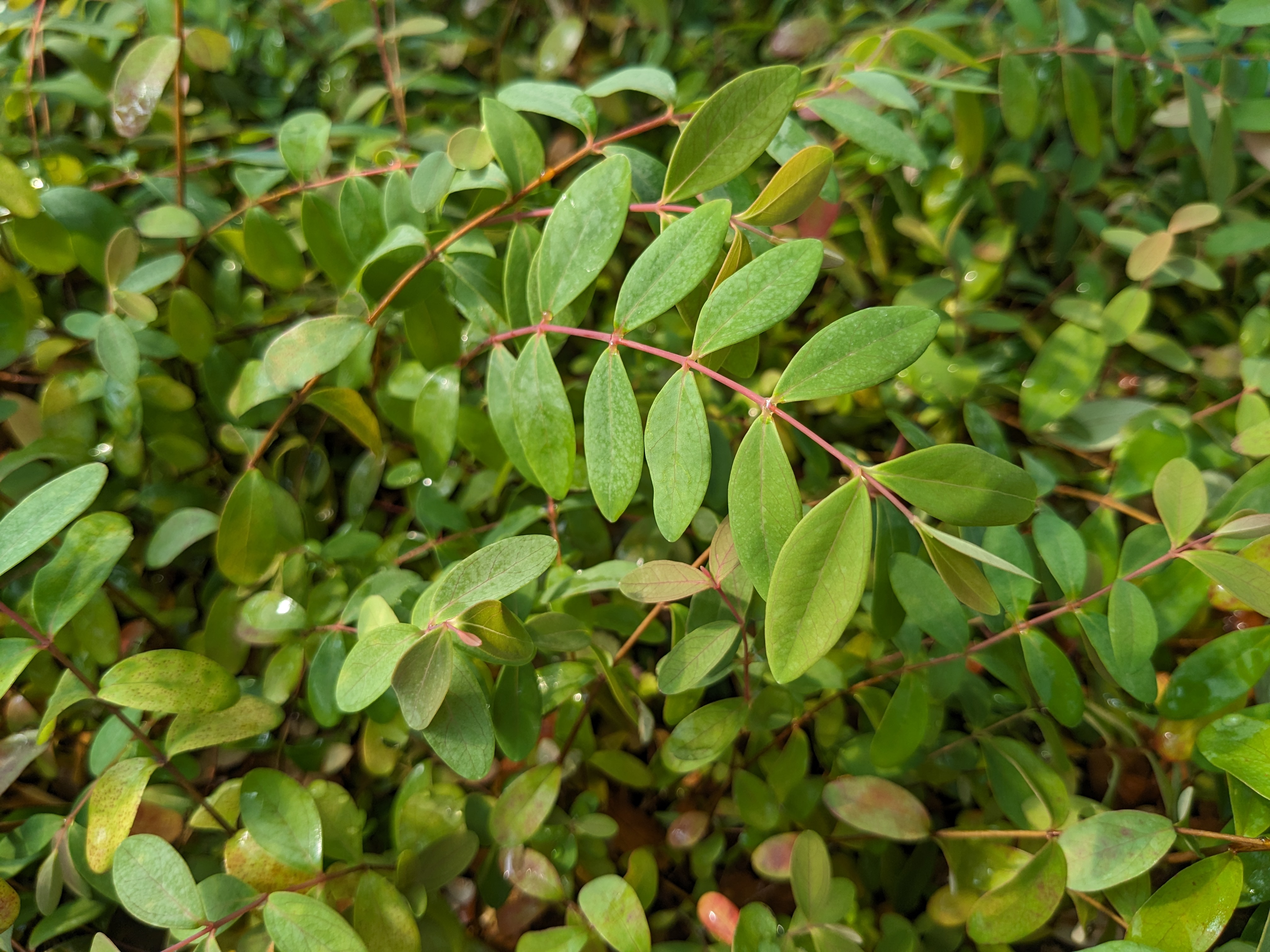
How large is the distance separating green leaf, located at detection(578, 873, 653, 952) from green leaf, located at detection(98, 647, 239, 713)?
419mm

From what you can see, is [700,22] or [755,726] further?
[700,22]

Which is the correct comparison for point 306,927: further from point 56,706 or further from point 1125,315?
point 1125,315

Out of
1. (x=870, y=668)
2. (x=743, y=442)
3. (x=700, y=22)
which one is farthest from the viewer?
(x=700, y=22)

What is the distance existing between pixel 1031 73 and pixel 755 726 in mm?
1046

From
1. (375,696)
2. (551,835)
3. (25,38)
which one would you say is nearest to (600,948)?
(551,835)

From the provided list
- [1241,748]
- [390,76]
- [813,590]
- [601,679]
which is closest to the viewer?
[813,590]

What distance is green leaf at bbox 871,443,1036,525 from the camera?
2.05 feet

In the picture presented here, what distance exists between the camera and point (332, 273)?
102 cm

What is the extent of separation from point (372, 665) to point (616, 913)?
355 mm

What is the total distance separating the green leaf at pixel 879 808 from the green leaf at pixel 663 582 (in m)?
0.31

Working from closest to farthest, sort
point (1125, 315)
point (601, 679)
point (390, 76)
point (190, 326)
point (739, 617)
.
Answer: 1. point (739, 617)
2. point (601, 679)
3. point (190, 326)
4. point (1125, 315)
5. point (390, 76)

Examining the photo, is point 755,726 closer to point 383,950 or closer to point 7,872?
point 383,950

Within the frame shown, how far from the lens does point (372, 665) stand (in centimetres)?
68

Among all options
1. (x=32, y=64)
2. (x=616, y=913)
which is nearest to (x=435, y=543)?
(x=616, y=913)
